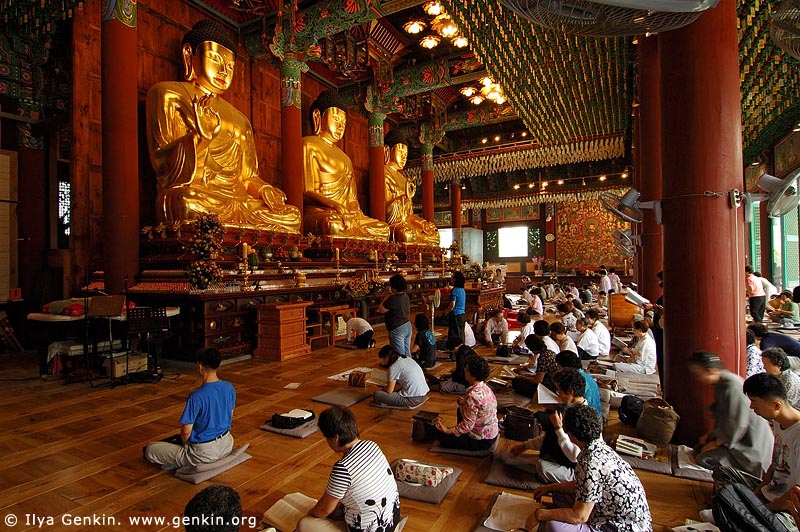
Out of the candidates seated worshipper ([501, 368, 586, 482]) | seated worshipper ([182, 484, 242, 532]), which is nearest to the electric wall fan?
seated worshipper ([501, 368, 586, 482])

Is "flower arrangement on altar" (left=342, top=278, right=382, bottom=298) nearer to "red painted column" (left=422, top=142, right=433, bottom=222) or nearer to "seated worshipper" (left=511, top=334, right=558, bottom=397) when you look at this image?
"seated worshipper" (left=511, top=334, right=558, bottom=397)

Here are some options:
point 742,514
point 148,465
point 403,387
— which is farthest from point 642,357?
point 148,465

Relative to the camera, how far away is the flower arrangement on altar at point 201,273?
17.7 ft

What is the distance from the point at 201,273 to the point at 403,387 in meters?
3.13

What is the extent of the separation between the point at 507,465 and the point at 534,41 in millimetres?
5180

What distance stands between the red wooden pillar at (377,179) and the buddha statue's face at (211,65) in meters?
4.93

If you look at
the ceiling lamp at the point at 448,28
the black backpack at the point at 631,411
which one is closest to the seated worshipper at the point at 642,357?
the black backpack at the point at 631,411

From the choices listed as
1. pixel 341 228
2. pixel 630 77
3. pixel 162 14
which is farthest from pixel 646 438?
pixel 162 14

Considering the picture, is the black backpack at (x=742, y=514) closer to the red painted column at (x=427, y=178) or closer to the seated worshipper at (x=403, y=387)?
the seated worshipper at (x=403, y=387)

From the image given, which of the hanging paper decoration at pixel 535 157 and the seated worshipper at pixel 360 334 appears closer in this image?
the seated worshipper at pixel 360 334

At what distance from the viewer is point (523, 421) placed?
311 cm

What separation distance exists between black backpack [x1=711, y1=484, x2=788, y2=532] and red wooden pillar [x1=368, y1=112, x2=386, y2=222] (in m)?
11.2

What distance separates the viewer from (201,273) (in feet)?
17.8

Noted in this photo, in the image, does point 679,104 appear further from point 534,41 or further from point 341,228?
point 341,228
